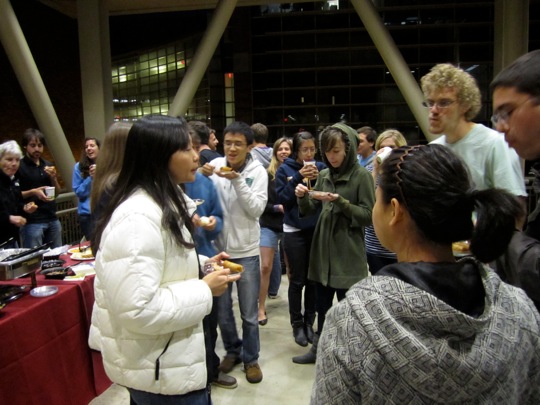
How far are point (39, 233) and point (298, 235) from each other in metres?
2.83

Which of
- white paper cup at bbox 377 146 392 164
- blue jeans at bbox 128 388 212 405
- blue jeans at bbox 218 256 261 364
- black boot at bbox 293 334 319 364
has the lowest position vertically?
black boot at bbox 293 334 319 364

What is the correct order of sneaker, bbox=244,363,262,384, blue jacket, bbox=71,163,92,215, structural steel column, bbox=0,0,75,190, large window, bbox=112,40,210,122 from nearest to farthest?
sneaker, bbox=244,363,262,384 < blue jacket, bbox=71,163,92,215 < structural steel column, bbox=0,0,75,190 < large window, bbox=112,40,210,122

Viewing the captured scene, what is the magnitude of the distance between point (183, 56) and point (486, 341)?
1111cm

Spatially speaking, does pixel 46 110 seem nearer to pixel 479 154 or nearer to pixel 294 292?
pixel 294 292

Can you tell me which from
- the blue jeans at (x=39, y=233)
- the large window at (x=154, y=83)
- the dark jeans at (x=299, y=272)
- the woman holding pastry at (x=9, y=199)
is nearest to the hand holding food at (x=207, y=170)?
the dark jeans at (x=299, y=272)

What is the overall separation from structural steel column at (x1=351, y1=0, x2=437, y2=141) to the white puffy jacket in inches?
259

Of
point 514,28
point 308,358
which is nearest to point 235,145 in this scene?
point 308,358

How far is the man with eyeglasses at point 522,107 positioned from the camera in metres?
1.10

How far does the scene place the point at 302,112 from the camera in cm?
1013

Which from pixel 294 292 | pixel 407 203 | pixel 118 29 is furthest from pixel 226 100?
pixel 407 203

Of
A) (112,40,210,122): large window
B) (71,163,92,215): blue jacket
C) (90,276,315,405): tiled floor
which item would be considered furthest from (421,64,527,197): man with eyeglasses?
(112,40,210,122): large window

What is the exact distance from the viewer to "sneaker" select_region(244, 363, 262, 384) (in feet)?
9.25

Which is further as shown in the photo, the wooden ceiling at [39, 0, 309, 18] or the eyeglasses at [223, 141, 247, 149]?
the wooden ceiling at [39, 0, 309, 18]

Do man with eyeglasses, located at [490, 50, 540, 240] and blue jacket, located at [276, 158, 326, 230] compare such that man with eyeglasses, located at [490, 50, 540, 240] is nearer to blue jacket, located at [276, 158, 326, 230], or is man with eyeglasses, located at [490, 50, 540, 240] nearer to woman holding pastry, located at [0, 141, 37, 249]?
blue jacket, located at [276, 158, 326, 230]
